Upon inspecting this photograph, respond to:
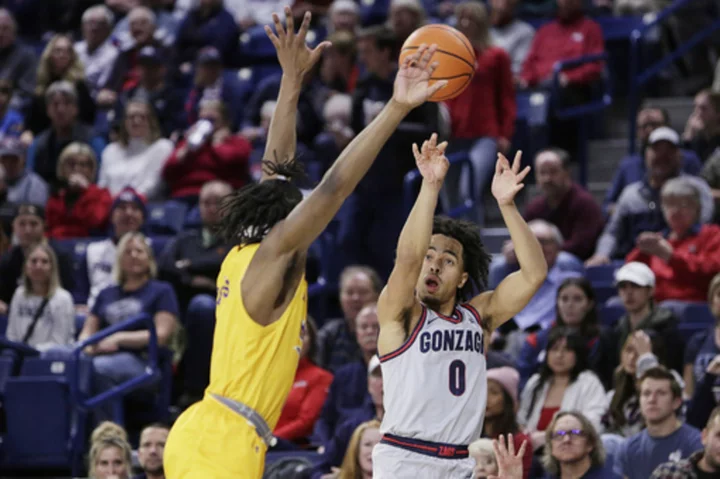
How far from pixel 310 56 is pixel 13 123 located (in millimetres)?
8475

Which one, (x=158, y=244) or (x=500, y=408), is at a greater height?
(x=158, y=244)

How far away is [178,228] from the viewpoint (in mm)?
12156

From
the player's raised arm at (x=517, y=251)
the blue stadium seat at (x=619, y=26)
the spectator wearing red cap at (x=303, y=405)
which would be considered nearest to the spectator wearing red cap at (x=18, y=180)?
the spectator wearing red cap at (x=303, y=405)

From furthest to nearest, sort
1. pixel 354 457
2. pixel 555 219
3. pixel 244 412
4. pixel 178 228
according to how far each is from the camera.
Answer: pixel 178 228, pixel 555 219, pixel 354 457, pixel 244 412

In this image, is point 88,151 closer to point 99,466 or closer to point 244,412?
point 99,466

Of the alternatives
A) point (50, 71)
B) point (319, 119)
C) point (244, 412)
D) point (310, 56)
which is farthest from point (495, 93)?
point (244, 412)

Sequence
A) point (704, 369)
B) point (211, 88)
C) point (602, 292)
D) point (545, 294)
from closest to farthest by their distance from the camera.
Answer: point (704, 369), point (545, 294), point (602, 292), point (211, 88)

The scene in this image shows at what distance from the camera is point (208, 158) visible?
1248 centimetres

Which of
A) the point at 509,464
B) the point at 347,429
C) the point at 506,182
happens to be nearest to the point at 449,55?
the point at 506,182

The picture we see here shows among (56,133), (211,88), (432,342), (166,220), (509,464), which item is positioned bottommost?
(509,464)

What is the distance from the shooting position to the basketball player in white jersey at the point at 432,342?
5.84 meters

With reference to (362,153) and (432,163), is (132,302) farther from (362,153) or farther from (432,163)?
(362,153)

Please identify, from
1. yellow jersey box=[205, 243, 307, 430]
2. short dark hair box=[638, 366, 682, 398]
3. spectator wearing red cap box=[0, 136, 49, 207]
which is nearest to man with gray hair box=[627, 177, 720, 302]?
short dark hair box=[638, 366, 682, 398]

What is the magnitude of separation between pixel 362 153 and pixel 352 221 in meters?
6.03
